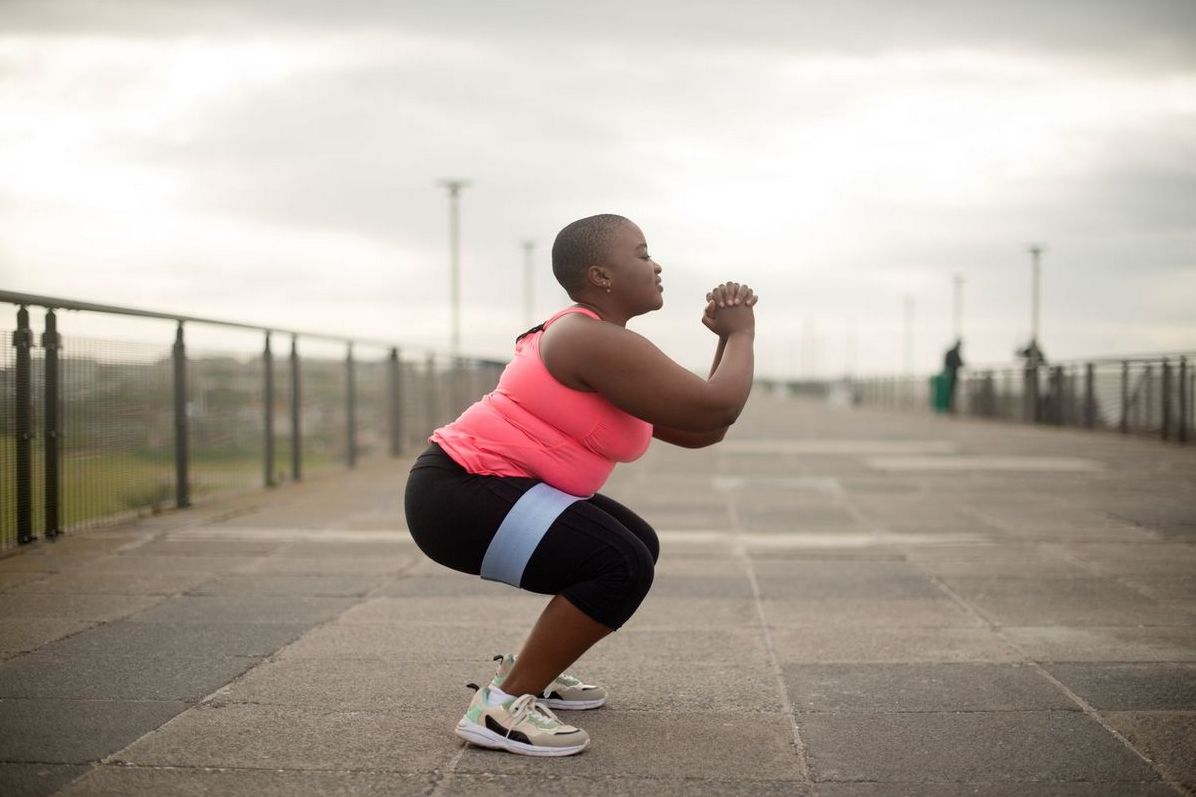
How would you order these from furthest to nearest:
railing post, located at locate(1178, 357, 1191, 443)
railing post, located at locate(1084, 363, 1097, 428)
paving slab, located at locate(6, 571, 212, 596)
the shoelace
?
1. railing post, located at locate(1084, 363, 1097, 428)
2. railing post, located at locate(1178, 357, 1191, 443)
3. paving slab, located at locate(6, 571, 212, 596)
4. the shoelace

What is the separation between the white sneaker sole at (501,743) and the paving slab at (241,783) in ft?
0.79

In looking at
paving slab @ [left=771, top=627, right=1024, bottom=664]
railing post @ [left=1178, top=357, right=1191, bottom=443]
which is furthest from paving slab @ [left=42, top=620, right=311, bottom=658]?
railing post @ [left=1178, top=357, right=1191, bottom=443]

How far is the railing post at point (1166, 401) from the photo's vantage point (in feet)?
60.4

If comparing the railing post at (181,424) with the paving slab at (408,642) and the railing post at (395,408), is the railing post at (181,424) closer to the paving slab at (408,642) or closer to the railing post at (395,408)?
the paving slab at (408,642)

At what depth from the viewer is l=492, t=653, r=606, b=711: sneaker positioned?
3.59 metres

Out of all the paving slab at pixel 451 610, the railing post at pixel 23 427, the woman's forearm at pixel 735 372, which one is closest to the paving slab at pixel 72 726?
the paving slab at pixel 451 610

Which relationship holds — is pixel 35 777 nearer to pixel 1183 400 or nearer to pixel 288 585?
pixel 288 585

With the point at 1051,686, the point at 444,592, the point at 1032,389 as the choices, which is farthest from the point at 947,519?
the point at 1032,389

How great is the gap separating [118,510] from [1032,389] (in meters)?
22.8

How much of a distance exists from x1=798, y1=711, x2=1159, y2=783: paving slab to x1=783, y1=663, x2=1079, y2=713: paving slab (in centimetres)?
9

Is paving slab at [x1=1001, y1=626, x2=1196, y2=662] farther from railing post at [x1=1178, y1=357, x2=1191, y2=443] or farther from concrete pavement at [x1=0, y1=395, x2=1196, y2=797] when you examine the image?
railing post at [x1=1178, y1=357, x2=1191, y2=443]

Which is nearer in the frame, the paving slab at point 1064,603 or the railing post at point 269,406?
the paving slab at point 1064,603

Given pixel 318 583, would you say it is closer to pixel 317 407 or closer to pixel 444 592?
pixel 444 592

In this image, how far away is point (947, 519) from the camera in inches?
332
